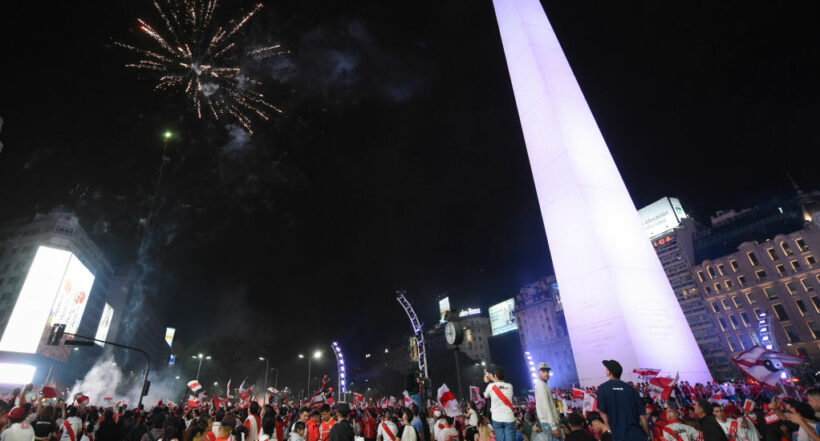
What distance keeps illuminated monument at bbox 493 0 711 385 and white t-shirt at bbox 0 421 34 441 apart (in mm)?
18069

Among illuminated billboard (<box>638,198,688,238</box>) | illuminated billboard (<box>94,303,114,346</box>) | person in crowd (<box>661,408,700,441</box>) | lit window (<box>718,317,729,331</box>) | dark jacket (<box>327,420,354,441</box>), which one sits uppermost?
illuminated billboard (<box>638,198,688,238</box>)

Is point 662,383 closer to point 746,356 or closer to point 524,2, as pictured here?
point 746,356

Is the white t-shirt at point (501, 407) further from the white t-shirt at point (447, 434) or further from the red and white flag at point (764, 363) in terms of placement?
the red and white flag at point (764, 363)

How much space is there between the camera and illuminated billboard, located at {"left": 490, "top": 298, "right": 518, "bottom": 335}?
108m

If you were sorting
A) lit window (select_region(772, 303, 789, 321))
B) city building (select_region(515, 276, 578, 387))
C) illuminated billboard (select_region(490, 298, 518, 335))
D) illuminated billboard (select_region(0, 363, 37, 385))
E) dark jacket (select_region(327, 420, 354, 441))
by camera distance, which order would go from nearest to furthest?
1. dark jacket (select_region(327, 420, 354, 441))
2. illuminated billboard (select_region(0, 363, 37, 385))
3. lit window (select_region(772, 303, 789, 321))
4. city building (select_region(515, 276, 578, 387))
5. illuminated billboard (select_region(490, 298, 518, 335))

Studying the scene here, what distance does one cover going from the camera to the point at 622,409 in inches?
218

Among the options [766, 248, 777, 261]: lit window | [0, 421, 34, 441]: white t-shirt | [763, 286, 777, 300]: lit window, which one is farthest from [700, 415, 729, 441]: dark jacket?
[766, 248, 777, 261]: lit window

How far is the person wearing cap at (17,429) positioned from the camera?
645 cm

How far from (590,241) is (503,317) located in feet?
323

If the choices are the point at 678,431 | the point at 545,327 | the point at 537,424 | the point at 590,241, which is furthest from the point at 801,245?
the point at 537,424

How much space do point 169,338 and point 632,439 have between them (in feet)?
303

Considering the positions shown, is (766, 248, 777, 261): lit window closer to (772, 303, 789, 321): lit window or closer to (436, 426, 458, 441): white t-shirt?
(772, 303, 789, 321): lit window

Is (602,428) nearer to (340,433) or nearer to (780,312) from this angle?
(340,433)

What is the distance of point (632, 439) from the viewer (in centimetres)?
534
